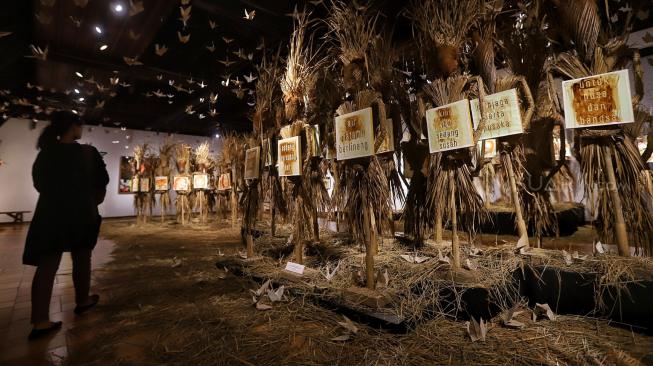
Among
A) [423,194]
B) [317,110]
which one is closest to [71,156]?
[317,110]

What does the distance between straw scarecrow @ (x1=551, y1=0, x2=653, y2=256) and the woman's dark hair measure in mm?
3395

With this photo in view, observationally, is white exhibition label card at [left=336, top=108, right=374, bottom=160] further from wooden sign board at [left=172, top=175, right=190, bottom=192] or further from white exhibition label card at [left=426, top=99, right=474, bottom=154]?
wooden sign board at [left=172, top=175, right=190, bottom=192]

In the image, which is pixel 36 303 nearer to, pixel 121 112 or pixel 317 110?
pixel 317 110

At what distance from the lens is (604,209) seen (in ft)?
5.91

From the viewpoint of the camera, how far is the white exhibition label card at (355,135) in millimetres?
1810

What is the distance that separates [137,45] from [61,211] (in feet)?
15.9

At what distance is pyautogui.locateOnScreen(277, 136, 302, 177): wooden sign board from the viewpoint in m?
2.45

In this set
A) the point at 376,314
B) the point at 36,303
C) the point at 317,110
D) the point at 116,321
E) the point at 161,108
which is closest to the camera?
the point at 376,314

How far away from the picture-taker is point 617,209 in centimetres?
171

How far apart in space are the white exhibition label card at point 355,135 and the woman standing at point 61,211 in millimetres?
1888

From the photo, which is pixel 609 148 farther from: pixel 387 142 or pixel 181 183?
pixel 181 183

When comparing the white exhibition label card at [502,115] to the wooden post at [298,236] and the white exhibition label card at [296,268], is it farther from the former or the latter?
the white exhibition label card at [296,268]

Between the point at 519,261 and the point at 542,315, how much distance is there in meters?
0.34

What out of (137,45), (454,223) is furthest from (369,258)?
(137,45)
